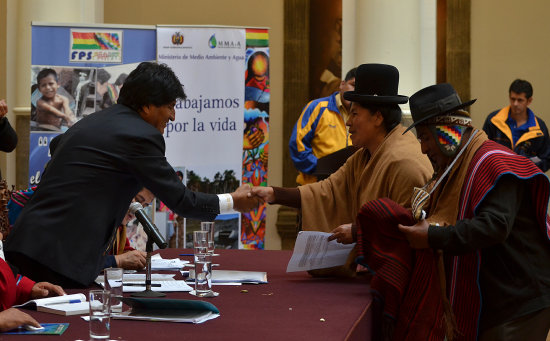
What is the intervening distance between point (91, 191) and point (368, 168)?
119 centimetres

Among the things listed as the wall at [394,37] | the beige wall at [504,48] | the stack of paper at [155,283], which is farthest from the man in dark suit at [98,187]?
the beige wall at [504,48]

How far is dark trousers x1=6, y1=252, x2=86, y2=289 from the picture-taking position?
3119mm

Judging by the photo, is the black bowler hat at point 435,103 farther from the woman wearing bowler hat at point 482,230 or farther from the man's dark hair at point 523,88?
the man's dark hair at point 523,88

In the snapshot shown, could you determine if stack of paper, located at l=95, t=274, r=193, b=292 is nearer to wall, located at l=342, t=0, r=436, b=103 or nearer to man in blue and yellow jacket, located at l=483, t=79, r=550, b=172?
wall, located at l=342, t=0, r=436, b=103

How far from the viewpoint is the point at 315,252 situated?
3482 mm

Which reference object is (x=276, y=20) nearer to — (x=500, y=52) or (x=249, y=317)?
(x=500, y=52)

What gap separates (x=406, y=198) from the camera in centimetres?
344

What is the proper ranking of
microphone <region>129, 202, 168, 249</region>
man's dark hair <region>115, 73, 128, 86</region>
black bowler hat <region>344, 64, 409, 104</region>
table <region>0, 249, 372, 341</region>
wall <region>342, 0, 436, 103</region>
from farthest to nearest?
wall <region>342, 0, 436, 103</region> → man's dark hair <region>115, 73, 128, 86</region> → black bowler hat <region>344, 64, 409, 104</region> → microphone <region>129, 202, 168, 249</region> → table <region>0, 249, 372, 341</region>

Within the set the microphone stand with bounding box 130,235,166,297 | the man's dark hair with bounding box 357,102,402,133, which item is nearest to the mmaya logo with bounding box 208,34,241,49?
the man's dark hair with bounding box 357,102,402,133

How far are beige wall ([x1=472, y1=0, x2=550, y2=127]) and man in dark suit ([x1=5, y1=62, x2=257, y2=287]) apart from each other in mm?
5986

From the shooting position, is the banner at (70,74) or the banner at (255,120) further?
the banner at (255,120)

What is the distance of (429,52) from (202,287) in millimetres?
7420

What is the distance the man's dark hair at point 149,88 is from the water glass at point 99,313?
156 cm

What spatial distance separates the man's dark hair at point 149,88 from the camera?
354cm
